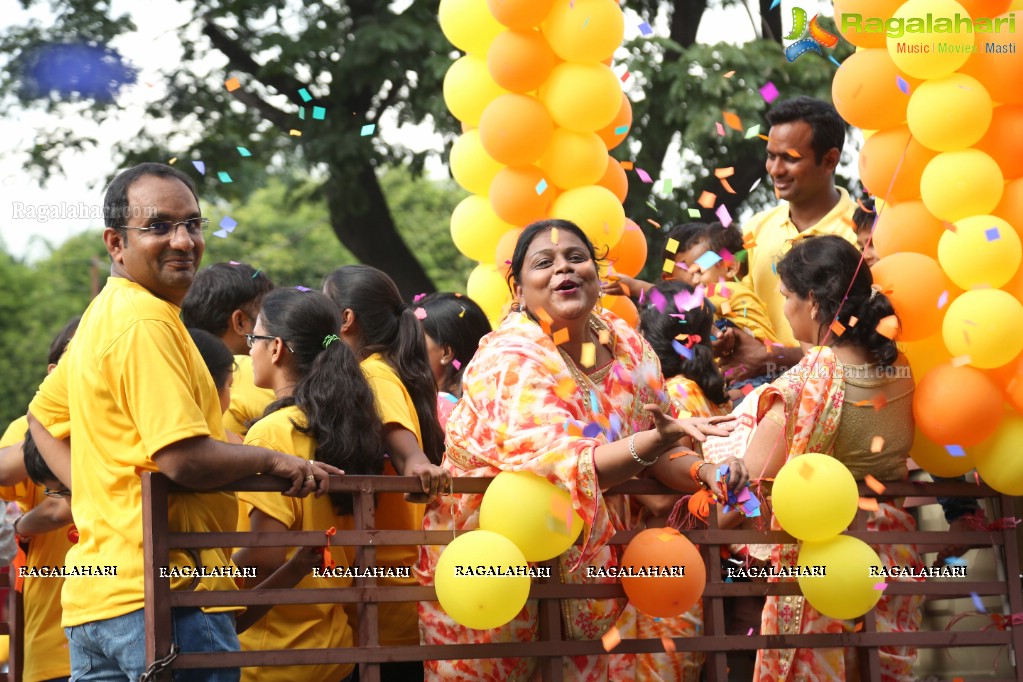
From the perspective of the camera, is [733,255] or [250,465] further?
[733,255]

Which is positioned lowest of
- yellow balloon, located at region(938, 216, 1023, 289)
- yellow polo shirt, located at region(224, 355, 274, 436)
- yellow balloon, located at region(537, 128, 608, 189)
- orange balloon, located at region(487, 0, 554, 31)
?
yellow polo shirt, located at region(224, 355, 274, 436)

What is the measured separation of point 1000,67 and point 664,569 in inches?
86.4

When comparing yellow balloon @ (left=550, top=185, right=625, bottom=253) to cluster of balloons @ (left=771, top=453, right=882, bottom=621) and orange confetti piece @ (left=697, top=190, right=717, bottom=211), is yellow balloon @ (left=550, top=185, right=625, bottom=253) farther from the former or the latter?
cluster of balloons @ (left=771, top=453, right=882, bottom=621)

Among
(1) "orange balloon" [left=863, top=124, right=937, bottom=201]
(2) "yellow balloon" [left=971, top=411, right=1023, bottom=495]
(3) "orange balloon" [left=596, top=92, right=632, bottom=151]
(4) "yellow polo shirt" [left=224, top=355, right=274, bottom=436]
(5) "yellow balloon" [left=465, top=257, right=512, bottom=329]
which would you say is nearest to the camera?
(2) "yellow balloon" [left=971, top=411, right=1023, bottom=495]

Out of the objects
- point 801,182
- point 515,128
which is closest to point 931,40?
point 801,182

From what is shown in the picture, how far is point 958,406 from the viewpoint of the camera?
4.30 metres

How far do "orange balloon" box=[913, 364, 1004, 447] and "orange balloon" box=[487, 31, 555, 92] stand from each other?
2.21 meters

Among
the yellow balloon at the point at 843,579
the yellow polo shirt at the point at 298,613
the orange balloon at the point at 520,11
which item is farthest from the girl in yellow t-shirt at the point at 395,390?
the orange balloon at the point at 520,11

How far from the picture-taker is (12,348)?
22797 mm

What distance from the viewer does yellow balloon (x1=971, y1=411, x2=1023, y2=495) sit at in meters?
4.39

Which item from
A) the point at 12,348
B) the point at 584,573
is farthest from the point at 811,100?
the point at 12,348

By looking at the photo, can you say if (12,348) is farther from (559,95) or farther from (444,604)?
(444,604)

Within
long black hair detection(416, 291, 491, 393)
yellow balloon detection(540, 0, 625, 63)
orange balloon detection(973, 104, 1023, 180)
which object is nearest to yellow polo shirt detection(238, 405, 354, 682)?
long black hair detection(416, 291, 491, 393)

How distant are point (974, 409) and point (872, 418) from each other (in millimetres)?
335
